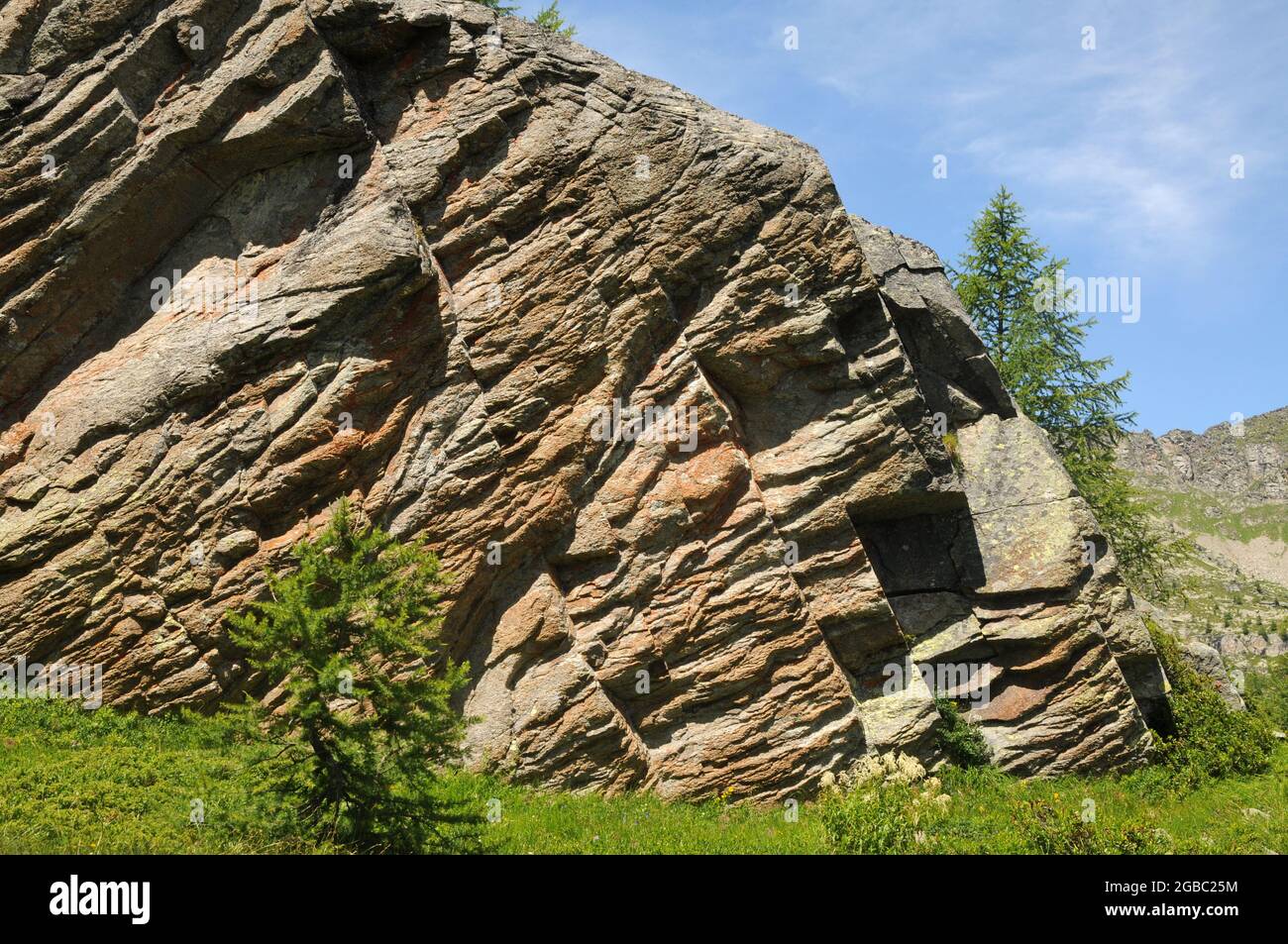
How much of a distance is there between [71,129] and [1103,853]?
21.6 meters

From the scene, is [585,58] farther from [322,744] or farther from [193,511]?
[322,744]

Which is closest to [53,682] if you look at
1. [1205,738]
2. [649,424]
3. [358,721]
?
[358,721]

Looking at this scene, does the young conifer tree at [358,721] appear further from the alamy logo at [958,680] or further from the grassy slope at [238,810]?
the alamy logo at [958,680]

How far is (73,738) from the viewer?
15.4 metres

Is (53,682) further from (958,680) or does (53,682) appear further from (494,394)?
(958,680)

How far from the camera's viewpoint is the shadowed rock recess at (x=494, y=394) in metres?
17.5

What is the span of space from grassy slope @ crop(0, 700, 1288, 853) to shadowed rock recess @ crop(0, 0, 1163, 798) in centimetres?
101

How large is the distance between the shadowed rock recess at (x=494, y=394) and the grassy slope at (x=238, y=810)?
101 centimetres

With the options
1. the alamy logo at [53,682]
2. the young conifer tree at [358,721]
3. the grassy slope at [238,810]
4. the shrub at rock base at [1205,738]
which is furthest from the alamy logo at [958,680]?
the alamy logo at [53,682]

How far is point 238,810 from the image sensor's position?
1236 cm

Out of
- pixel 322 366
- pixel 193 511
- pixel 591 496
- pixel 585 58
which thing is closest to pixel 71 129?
pixel 322 366

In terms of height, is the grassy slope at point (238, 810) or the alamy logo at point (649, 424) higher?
→ the alamy logo at point (649, 424)

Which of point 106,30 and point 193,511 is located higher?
point 106,30
